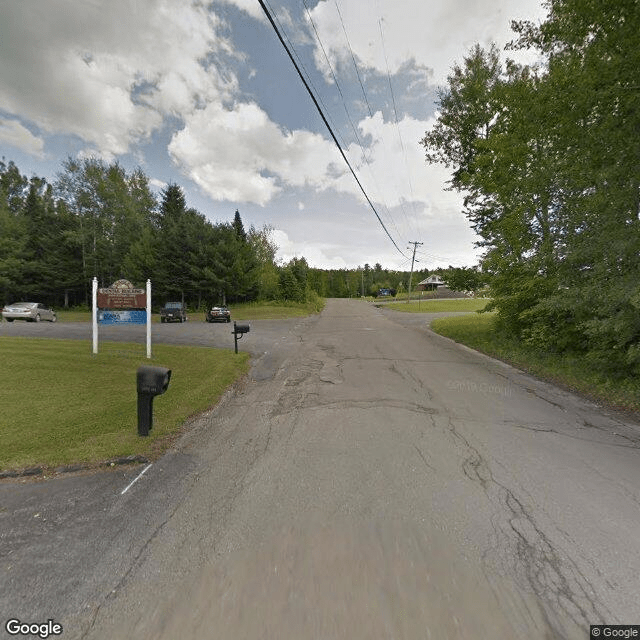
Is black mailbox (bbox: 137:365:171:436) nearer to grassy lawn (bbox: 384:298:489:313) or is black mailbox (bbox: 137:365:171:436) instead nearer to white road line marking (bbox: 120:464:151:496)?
white road line marking (bbox: 120:464:151:496)

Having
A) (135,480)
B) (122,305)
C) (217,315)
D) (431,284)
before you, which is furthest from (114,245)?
(431,284)

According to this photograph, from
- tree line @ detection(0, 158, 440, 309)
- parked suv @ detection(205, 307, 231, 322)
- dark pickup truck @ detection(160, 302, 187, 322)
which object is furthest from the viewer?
tree line @ detection(0, 158, 440, 309)

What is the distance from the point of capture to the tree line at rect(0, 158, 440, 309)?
32750 millimetres

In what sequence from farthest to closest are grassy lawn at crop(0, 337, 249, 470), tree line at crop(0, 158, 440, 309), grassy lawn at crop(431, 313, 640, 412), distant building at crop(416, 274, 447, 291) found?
1. distant building at crop(416, 274, 447, 291)
2. tree line at crop(0, 158, 440, 309)
3. grassy lawn at crop(431, 313, 640, 412)
4. grassy lawn at crop(0, 337, 249, 470)

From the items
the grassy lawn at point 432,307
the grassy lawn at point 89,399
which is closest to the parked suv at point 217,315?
the grassy lawn at point 89,399

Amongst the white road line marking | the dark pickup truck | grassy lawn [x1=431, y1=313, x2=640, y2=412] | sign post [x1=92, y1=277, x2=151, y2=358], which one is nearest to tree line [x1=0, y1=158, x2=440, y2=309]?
the dark pickup truck

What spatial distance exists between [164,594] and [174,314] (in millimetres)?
22363

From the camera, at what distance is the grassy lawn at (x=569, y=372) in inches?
236

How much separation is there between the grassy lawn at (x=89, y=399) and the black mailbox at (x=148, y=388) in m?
0.20

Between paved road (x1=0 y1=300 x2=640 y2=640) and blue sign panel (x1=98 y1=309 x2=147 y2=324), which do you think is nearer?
paved road (x1=0 y1=300 x2=640 y2=640)

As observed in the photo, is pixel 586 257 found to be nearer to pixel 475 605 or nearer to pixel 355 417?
pixel 355 417

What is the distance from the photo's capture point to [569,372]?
764cm

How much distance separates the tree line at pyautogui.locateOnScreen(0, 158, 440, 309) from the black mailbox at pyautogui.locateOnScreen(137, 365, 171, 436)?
30.4 metres

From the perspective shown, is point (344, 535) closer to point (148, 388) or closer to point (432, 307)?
point (148, 388)
